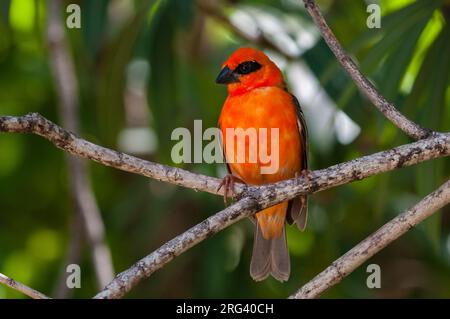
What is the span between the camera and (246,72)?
195 inches

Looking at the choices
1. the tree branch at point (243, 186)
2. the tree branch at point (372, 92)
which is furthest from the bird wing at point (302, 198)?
the tree branch at point (243, 186)

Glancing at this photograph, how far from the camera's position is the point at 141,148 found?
6578 mm

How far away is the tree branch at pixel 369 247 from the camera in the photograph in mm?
2975

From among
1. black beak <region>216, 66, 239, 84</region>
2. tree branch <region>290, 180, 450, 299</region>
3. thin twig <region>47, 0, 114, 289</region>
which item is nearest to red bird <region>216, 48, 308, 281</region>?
black beak <region>216, 66, 239, 84</region>

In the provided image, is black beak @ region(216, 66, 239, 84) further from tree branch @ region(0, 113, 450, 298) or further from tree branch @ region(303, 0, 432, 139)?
tree branch @ region(0, 113, 450, 298)

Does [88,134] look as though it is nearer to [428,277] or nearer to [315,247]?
[315,247]

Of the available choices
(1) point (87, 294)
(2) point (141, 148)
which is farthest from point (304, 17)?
(1) point (87, 294)

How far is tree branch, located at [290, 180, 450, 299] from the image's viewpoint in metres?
2.97

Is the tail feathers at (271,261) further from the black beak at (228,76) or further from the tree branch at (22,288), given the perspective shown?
the tree branch at (22,288)

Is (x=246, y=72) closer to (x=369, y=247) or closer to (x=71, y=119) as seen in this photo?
(x=71, y=119)

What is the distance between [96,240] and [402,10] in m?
2.27

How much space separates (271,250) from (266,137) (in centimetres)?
71
